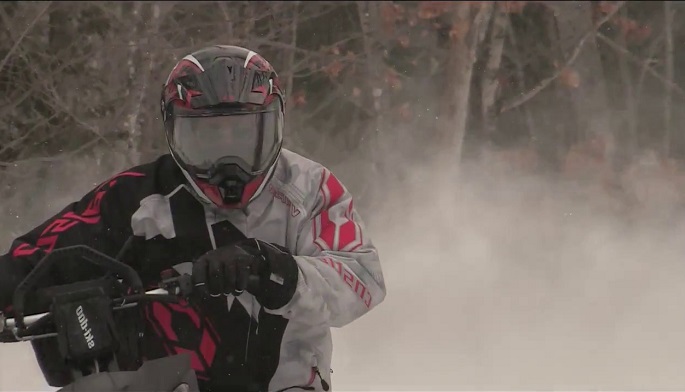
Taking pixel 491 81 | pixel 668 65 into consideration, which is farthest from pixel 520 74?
pixel 668 65

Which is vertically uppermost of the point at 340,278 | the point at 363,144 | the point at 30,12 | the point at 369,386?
the point at 30,12

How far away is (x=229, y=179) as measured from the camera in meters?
2.22

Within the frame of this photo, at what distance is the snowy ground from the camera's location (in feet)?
16.2

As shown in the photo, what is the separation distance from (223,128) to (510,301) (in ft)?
13.7

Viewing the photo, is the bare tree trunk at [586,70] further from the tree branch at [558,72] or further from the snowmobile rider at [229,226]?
the snowmobile rider at [229,226]

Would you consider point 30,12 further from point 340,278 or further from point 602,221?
point 340,278

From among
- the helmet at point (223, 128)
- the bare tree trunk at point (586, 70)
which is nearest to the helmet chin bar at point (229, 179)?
the helmet at point (223, 128)

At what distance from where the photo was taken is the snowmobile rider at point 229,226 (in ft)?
7.36

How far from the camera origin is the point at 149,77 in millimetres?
6660

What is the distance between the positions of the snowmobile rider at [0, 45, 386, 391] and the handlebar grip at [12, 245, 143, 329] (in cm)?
35

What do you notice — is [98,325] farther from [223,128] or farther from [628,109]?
[628,109]

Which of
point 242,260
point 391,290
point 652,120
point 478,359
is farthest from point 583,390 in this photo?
point 652,120

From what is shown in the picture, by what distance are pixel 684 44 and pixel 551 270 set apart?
9.73ft

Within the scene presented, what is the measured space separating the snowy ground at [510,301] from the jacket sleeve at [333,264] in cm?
239
